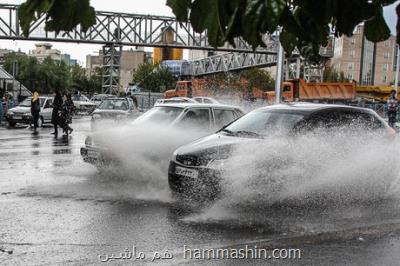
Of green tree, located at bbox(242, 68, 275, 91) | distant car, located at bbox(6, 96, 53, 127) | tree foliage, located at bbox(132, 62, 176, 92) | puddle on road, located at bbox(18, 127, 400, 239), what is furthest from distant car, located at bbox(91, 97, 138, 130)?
tree foliage, located at bbox(132, 62, 176, 92)

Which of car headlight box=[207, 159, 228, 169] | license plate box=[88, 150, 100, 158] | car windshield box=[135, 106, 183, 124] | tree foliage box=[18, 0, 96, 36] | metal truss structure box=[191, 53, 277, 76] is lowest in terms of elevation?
license plate box=[88, 150, 100, 158]

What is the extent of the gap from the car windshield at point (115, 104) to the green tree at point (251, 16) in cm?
2038

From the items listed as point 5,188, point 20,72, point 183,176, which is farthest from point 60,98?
point 20,72

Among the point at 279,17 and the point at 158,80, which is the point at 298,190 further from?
the point at 158,80

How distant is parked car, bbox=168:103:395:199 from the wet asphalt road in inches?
15.4

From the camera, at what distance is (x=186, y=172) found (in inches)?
303

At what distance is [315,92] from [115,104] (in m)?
21.3

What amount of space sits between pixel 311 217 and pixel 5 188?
4.94 meters

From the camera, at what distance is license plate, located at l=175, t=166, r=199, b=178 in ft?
24.7

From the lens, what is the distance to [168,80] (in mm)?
77375

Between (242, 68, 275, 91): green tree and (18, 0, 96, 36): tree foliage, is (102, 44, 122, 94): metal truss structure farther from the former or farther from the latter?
(18, 0, 96, 36): tree foliage

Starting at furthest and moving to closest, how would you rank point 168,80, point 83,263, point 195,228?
1. point 168,80
2. point 195,228
3. point 83,263

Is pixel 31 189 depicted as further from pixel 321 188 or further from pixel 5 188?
pixel 321 188

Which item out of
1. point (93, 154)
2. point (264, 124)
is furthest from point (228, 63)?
point (264, 124)
